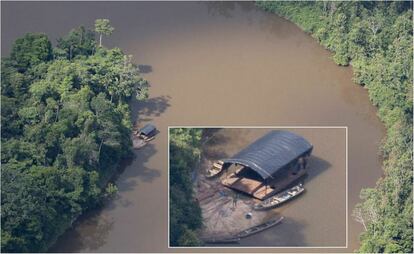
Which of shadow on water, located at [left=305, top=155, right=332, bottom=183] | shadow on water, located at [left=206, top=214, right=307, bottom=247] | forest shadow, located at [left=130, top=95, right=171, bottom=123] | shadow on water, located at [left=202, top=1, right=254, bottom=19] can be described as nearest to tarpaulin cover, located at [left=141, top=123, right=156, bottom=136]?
forest shadow, located at [left=130, top=95, right=171, bottom=123]

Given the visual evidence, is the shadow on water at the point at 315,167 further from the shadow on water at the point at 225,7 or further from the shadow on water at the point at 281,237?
the shadow on water at the point at 225,7

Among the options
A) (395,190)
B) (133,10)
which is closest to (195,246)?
(395,190)

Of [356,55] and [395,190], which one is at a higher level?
[356,55]

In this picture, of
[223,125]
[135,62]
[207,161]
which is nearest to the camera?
[207,161]

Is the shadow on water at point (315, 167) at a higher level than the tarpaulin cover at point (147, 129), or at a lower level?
lower

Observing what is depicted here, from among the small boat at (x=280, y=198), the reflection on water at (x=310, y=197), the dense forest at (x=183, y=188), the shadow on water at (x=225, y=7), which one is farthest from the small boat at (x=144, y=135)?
the shadow on water at (x=225, y=7)

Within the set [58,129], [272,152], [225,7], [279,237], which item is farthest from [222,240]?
[225,7]

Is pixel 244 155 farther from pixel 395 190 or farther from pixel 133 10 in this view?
pixel 133 10
